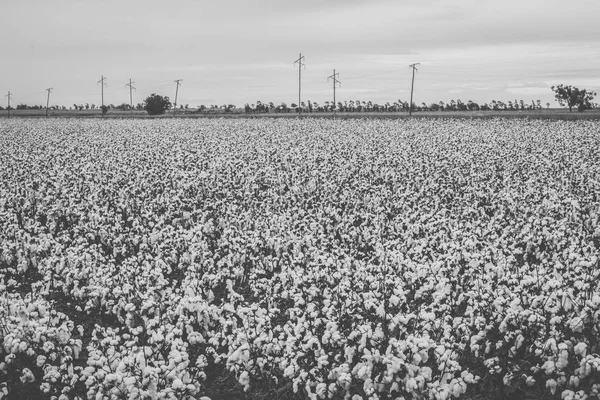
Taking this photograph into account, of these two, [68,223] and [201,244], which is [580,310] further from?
[68,223]

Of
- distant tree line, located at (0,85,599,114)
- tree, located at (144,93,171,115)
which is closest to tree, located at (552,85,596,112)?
distant tree line, located at (0,85,599,114)

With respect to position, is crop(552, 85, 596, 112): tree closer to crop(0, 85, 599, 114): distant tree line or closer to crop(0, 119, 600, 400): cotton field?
crop(0, 85, 599, 114): distant tree line

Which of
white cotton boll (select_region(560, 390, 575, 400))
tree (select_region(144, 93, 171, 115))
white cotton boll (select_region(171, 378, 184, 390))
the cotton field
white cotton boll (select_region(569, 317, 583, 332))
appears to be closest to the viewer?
white cotton boll (select_region(171, 378, 184, 390))

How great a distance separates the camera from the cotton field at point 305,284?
22.9 feet

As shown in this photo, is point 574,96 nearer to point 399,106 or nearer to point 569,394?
point 399,106

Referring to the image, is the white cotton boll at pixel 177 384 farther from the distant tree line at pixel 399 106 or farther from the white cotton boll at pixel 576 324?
the distant tree line at pixel 399 106

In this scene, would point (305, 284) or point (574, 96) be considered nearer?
point (305, 284)

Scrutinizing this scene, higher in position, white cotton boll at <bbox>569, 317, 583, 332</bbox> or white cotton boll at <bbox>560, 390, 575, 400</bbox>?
white cotton boll at <bbox>569, 317, 583, 332</bbox>

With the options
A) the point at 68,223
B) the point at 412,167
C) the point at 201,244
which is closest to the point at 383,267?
the point at 201,244

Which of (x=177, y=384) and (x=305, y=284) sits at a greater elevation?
(x=305, y=284)

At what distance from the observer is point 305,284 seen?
31.5 ft

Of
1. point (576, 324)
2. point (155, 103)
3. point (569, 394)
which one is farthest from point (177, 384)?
point (155, 103)

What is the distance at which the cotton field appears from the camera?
699 centimetres

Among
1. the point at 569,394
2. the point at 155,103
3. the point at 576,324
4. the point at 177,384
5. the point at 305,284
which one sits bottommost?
the point at 569,394
